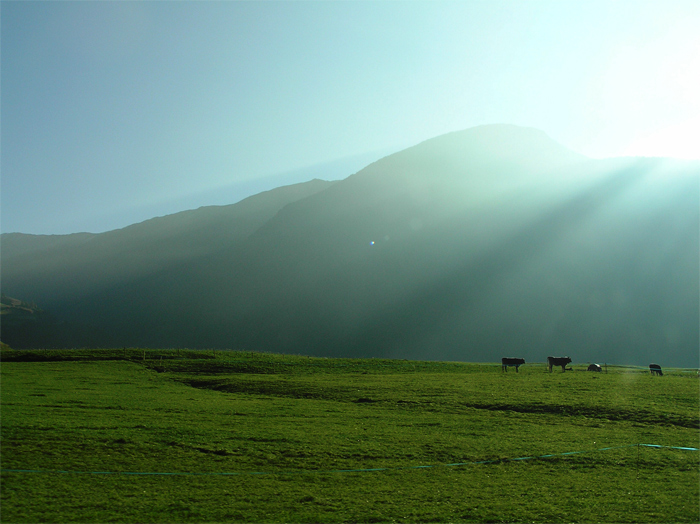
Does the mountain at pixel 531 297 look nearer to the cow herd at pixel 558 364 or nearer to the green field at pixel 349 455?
the cow herd at pixel 558 364

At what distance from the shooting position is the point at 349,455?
15578mm

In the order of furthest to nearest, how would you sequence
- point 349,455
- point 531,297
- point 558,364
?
1. point 531,297
2. point 558,364
3. point 349,455

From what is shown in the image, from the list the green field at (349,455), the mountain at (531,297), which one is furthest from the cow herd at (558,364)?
the mountain at (531,297)

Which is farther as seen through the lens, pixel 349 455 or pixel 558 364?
pixel 558 364

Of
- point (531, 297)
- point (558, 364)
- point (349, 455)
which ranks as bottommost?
point (558, 364)

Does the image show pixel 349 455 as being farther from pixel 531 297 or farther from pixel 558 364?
pixel 531 297

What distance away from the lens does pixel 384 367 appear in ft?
171

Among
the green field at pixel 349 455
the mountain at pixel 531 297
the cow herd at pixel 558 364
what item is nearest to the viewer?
the green field at pixel 349 455

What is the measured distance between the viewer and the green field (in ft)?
35.2

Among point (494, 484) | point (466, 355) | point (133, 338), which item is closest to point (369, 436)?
point (494, 484)

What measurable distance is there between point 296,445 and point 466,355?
475 feet

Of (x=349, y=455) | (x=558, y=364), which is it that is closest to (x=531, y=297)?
(x=558, y=364)

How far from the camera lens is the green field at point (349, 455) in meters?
10.7

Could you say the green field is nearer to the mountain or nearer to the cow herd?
the cow herd
